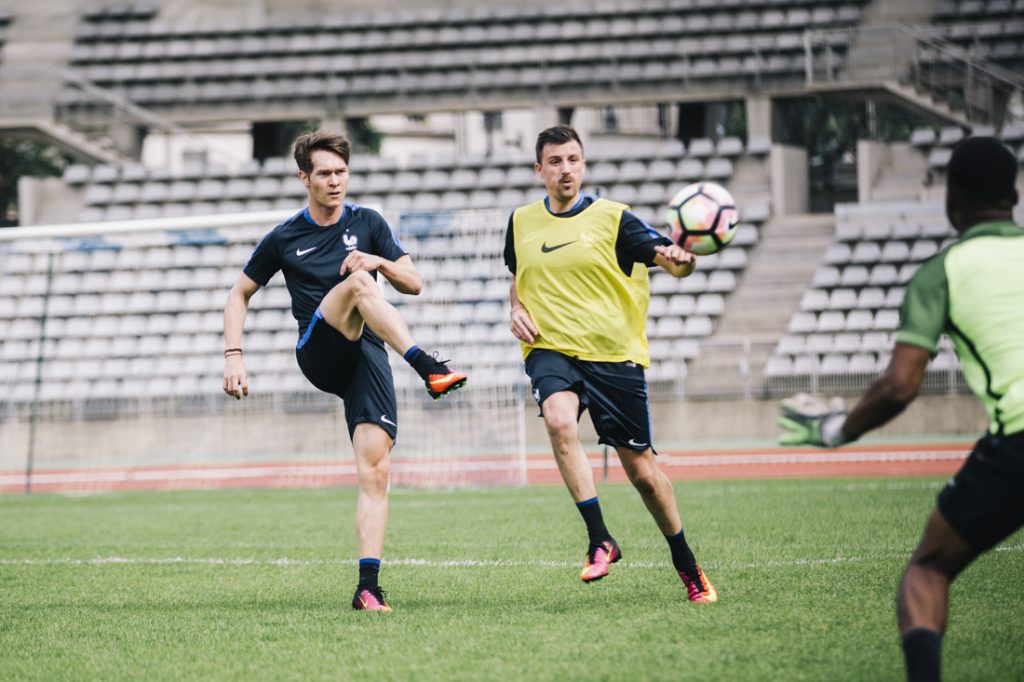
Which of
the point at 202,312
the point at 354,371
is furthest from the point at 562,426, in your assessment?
the point at 202,312

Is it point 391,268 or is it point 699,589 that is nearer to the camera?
point 699,589

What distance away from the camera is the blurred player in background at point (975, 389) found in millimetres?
3787

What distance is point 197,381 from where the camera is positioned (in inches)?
699

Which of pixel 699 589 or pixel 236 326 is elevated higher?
pixel 236 326

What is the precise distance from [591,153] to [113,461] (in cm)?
1298

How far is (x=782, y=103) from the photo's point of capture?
28.1 metres

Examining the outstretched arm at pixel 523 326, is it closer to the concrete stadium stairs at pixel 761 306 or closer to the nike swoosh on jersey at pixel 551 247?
the nike swoosh on jersey at pixel 551 247

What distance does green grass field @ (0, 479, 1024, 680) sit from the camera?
16.1ft

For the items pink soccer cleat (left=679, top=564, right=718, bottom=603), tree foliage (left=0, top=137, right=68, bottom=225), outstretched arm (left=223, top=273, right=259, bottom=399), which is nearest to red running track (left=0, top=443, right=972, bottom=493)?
outstretched arm (left=223, top=273, right=259, bottom=399)

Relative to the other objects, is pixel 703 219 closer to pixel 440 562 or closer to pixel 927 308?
pixel 927 308

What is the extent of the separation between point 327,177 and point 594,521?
6.80ft

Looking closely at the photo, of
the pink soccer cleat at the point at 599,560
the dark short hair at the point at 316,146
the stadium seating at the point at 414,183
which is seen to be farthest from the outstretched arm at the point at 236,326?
the stadium seating at the point at 414,183

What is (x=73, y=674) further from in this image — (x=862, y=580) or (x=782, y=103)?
(x=782, y=103)

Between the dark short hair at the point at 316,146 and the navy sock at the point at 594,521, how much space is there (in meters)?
2.01
